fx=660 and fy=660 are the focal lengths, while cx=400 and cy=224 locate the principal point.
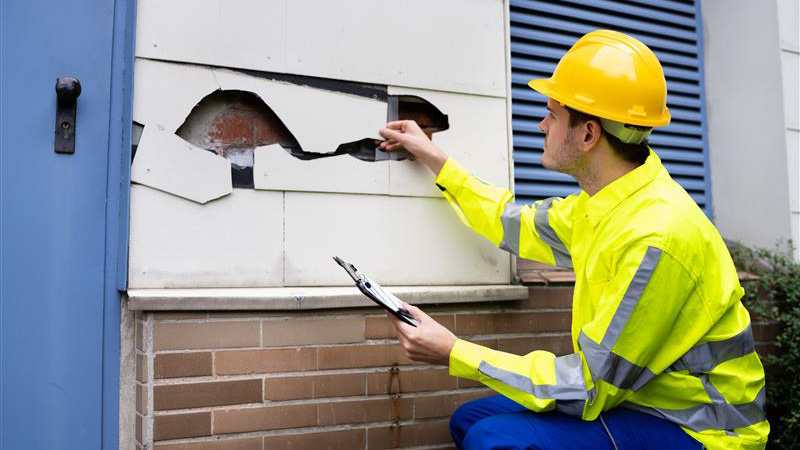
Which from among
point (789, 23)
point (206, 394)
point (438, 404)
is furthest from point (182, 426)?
point (789, 23)

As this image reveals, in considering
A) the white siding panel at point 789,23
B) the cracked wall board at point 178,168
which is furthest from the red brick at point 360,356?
the white siding panel at point 789,23

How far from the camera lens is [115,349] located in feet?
7.62

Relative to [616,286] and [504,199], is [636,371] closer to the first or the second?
[616,286]

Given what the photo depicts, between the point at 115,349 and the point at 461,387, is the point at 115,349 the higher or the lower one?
the higher one

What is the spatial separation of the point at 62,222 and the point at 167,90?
0.58 metres

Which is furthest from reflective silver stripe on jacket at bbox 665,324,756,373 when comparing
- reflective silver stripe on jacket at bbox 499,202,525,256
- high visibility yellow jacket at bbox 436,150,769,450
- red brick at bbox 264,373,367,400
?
red brick at bbox 264,373,367,400

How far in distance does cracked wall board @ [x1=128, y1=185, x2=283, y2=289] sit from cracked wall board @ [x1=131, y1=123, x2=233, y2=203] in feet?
0.11

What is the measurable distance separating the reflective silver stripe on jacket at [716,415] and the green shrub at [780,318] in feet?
3.91

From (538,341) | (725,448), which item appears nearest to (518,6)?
(538,341)

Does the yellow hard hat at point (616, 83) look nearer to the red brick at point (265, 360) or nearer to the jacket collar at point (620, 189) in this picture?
the jacket collar at point (620, 189)

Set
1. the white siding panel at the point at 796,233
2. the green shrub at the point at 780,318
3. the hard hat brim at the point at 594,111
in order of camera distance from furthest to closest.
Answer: the white siding panel at the point at 796,233
the green shrub at the point at 780,318
the hard hat brim at the point at 594,111

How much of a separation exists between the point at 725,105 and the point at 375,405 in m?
2.61

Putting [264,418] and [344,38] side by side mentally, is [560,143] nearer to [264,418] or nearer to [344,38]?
[344,38]

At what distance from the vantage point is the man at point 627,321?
1.92 metres
